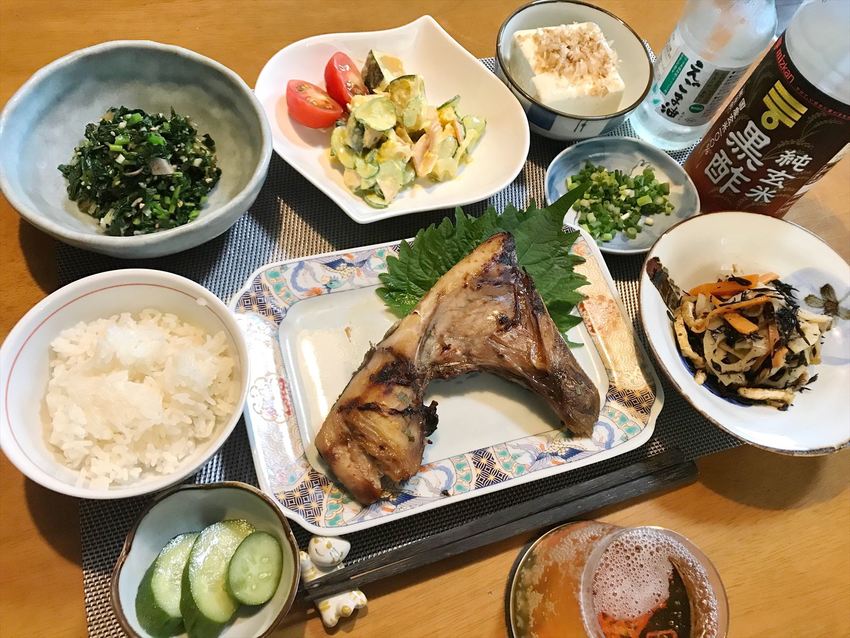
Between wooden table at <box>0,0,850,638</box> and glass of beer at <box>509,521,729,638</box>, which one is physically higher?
glass of beer at <box>509,521,729,638</box>

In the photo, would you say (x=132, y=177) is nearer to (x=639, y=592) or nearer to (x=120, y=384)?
(x=120, y=384)

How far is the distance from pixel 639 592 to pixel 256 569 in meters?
0.86

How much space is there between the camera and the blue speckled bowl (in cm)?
208

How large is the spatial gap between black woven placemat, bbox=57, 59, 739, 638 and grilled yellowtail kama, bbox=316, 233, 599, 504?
0.64 ft

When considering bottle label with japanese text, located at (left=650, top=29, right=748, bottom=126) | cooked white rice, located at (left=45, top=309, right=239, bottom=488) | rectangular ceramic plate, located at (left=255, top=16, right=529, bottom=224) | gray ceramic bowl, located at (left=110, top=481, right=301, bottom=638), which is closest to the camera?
gray ceramic bowl, located at (left=110, top=481, right=301, bottom=638)

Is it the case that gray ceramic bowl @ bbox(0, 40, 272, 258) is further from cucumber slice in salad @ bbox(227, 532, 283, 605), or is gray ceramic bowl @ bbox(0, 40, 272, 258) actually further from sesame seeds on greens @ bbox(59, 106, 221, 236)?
cucumber slice in salad @ bbox(227, 532, 283, 605)

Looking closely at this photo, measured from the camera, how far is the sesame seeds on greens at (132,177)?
1.64 metres

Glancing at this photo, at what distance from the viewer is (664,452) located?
167 cm

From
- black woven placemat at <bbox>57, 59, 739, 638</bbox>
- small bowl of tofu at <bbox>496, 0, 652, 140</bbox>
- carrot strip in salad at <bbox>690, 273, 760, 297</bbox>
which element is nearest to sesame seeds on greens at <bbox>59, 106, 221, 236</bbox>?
black woven placemat at <bbox>57, 59, 739, 638</bbox>

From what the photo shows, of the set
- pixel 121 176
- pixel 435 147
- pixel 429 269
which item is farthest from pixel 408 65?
pixel 121 176

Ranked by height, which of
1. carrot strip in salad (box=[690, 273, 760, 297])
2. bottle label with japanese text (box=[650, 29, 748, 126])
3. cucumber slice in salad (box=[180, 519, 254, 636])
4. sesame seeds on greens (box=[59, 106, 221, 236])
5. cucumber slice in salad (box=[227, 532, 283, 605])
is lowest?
cucumber slice in salad (box=[180, 519, 254, 636])

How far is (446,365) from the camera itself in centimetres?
164

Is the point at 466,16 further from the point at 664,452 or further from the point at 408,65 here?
the point at 664,452

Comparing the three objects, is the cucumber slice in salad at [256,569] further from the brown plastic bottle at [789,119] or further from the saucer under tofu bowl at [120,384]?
the brown plastic bottle at [789,119]
